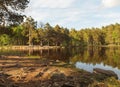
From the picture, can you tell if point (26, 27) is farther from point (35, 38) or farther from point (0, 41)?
point (0, 41)

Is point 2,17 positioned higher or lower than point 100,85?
higher

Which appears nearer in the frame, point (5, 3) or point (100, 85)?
point (100, 85)

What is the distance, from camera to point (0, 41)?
130125 millimetres

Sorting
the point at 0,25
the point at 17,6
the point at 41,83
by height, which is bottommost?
the point at 41,83

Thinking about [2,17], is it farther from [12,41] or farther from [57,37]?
[57,37]

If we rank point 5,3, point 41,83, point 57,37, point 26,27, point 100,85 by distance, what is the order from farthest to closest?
Result: 1. point 57,37
2. point 26,27
3. point 5,3
4. point 41,83
5. point 100,85

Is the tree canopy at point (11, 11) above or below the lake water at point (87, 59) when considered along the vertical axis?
above

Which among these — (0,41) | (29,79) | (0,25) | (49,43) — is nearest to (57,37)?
(49,43)

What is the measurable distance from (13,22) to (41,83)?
2598 cm

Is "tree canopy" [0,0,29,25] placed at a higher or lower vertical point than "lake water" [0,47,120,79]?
higher

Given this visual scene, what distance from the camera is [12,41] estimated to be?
477ft

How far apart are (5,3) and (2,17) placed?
2.36 m

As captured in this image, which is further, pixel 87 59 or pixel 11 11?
pixel 87 59

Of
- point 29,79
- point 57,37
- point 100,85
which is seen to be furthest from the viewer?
point 57,37
